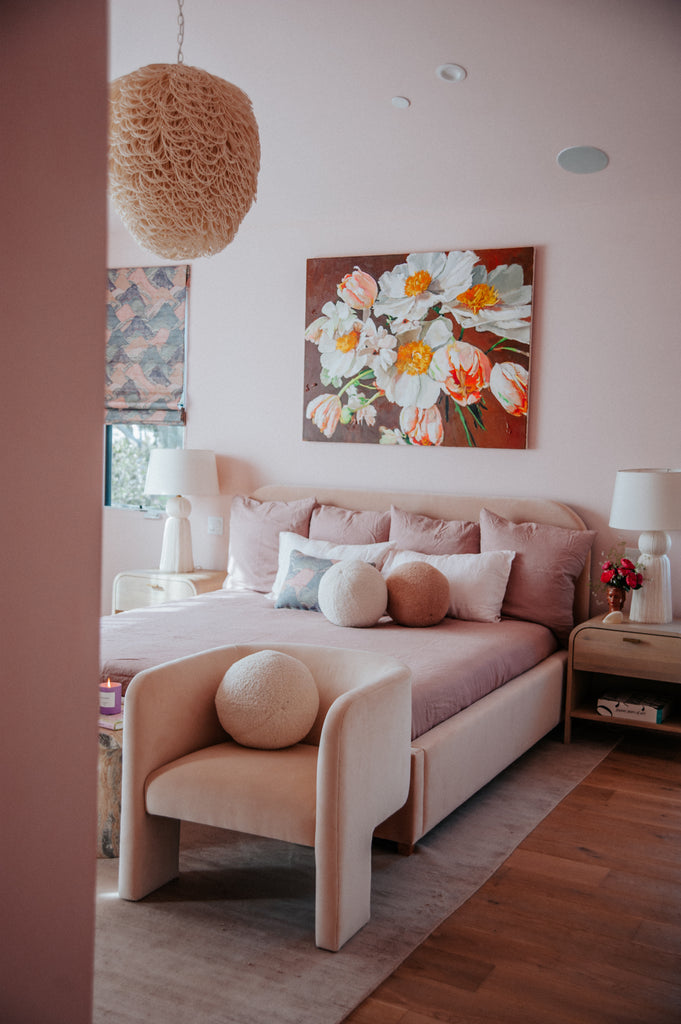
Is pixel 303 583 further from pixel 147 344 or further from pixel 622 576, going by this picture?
pixel 147 344

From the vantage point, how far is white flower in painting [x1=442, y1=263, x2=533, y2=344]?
179 inches

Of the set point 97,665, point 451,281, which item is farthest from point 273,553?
point 97,665

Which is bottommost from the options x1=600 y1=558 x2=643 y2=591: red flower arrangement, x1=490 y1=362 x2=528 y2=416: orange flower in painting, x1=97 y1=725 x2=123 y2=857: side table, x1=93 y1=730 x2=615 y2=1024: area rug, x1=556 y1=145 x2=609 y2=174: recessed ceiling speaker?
x1=93 y1=730 x2=615 y2=1024: area rug

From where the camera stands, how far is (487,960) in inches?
89.0

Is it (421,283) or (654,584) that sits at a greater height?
(421,283)

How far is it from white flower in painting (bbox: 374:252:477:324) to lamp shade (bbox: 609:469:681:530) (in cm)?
141

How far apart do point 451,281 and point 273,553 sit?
1.72 meters

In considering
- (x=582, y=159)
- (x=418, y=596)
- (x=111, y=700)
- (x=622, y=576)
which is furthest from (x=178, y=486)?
(x=582, y=159)

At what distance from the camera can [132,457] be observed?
5789 millimetres

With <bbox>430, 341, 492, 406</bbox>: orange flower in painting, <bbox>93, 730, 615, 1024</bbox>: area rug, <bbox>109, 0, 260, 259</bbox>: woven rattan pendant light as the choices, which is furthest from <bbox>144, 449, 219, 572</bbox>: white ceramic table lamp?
<bbox>109, 0, 260, 259</bbox>: woven rattan pendant light

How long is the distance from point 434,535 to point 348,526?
0.49 meters

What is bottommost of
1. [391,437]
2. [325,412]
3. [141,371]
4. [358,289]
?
[391,437]

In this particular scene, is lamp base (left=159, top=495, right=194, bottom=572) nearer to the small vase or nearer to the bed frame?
the bed frame

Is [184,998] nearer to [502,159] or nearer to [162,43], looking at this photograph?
[162,43]
